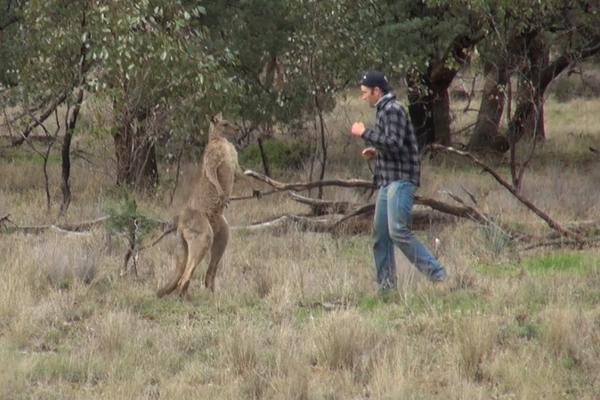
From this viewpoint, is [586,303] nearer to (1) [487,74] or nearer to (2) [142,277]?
(2) [142,277]

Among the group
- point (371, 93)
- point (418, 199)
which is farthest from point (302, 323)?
point (418, 199)

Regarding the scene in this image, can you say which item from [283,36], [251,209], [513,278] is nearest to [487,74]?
[283,36]

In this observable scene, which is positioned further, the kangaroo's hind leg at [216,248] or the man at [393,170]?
the kangaroo's hind leg at [216,248]

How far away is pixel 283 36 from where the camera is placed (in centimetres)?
1825

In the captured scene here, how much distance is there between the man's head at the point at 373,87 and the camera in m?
9.62

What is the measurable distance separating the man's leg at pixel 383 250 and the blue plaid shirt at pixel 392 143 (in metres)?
0.22

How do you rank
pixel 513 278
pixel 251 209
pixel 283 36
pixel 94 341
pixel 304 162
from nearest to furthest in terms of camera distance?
pixel 94 341 < pixel 513 278 < pixel 251 209 < pixel 283 36 < pixel 304 162

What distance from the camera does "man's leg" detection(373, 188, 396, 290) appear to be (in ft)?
32.4

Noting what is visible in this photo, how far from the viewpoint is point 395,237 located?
966cm

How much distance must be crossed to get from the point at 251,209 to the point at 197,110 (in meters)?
1.50

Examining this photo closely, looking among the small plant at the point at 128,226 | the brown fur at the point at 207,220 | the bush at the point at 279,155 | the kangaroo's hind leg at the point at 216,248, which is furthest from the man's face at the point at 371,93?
the bush at the point at 279,155

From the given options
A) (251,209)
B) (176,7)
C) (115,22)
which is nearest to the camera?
(115,22)

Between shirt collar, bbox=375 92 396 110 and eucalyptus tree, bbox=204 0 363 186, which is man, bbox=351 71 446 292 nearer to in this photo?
shirt collar, bbox=375 92 396 110

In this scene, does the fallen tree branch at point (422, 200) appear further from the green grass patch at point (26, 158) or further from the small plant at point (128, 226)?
the green grass patch at point (26, 158)
